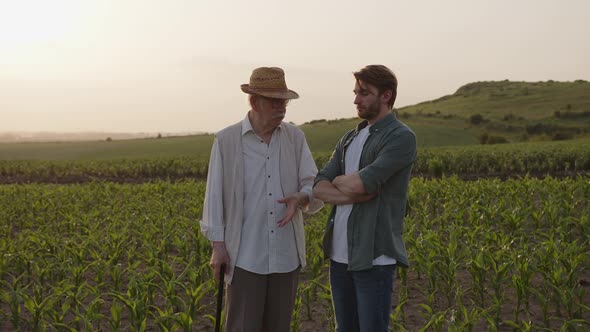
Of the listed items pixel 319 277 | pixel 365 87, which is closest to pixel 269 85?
pixel 365 87

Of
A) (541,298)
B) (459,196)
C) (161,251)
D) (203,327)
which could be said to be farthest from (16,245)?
(459,196)

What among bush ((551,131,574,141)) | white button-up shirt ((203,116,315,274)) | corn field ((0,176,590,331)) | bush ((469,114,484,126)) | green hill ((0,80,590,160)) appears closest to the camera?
white button-up shirt ((203,116,315,274))

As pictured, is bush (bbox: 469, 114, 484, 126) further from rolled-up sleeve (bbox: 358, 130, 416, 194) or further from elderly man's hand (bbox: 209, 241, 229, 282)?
elderly man's hand (bbox: 209, 241, 229, 282)

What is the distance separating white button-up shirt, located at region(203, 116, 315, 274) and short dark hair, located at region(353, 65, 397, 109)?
0.78 m

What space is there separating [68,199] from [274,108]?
12.1m

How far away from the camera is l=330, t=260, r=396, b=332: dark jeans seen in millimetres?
3338

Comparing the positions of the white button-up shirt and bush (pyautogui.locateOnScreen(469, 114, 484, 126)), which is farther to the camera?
bush (pyautogui.locateOnScreen(469, 114, 484, 126))

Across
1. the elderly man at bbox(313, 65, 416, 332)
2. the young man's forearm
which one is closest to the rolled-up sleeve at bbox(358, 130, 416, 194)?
the elderly man at bbox(313, 65, 416, 332)

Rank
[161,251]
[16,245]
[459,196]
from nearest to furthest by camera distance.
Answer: [161,251] → [16,245] → [459,196]

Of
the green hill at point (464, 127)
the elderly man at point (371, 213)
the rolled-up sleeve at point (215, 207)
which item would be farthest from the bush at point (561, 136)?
the rolled-up sleeve at point (215, 207)

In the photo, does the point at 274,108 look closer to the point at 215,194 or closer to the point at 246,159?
the point at 246,159

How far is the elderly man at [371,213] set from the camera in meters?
3.32

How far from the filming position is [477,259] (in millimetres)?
6008

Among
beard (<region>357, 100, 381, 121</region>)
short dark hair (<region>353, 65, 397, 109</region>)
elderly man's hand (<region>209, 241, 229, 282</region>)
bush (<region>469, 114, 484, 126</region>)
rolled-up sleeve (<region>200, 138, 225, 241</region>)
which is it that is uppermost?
bush (<region>469, 114, 484, 126</region>)
